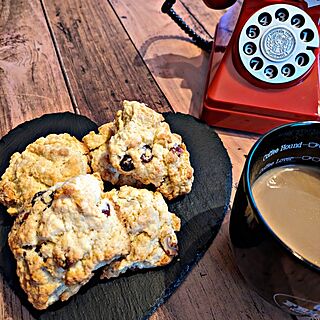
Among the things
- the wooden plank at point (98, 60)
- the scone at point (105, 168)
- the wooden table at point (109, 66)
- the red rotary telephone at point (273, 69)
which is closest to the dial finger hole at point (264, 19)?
the red rotary telephone at point (273, 69)

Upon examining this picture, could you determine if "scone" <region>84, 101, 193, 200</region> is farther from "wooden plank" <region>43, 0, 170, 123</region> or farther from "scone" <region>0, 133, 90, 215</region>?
"wooden plank" <region>43, 0, 170, 123</region>

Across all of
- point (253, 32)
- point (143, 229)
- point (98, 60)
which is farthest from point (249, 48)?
point (143, 229)

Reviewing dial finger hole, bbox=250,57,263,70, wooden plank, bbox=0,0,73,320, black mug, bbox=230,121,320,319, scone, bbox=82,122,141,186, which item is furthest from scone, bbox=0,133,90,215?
dial finger hole, bbox=250,57,263,70

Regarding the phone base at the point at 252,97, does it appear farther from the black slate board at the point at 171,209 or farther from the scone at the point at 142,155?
the scone at the point at 142,155

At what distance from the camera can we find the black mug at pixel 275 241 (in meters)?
0.52

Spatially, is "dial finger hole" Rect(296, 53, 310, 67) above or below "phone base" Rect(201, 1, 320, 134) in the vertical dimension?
above

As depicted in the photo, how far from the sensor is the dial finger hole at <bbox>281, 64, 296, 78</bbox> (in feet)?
2.91

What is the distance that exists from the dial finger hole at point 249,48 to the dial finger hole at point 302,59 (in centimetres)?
9

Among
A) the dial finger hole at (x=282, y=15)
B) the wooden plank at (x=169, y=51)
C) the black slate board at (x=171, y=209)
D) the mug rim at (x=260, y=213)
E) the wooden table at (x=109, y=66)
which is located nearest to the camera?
A: the mug rim at (x=260, y=213)

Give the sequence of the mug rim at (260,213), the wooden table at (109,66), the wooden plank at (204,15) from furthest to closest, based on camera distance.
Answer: the wooden plank at (204,15)
the wooden table at (109,66)
the mug rim at (260,213)

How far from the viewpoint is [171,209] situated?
75 cm

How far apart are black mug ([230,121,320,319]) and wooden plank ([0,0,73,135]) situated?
0.47 metres

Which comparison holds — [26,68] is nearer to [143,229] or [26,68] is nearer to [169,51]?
[169,51]

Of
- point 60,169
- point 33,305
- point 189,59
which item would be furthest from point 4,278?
point 189,59
